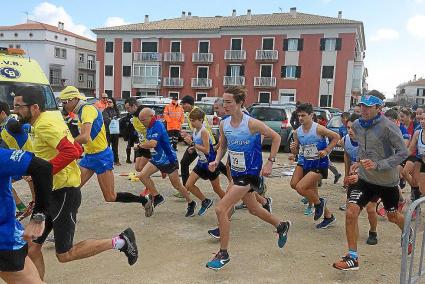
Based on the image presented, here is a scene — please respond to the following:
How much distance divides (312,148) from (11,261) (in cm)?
435

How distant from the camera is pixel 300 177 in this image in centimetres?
616

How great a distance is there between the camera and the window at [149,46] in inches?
1982

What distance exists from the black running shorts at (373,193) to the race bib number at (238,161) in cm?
120

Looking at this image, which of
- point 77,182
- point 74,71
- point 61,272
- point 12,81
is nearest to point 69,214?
point 77,182

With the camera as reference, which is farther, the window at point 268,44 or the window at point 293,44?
the window at point 268,44

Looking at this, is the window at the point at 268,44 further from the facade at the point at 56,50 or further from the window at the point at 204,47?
the facade at the point at 56,50

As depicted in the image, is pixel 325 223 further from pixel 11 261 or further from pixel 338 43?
pixel 338 43

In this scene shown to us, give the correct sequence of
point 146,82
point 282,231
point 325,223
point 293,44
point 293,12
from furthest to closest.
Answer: point 146,82, point 293,12, point 293,44, point 325,223, point 282,231

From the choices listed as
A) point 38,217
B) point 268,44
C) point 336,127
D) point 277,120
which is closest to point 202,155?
point 38,217

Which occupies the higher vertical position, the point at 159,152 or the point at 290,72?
the point at 290,72

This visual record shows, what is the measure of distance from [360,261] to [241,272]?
1.41m

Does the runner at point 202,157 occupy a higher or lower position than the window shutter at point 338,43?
lower

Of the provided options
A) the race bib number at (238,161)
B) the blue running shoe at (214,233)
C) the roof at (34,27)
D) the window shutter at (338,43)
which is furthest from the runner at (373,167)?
the roof at (34,27)

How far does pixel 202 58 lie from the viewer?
48812 millimetres
